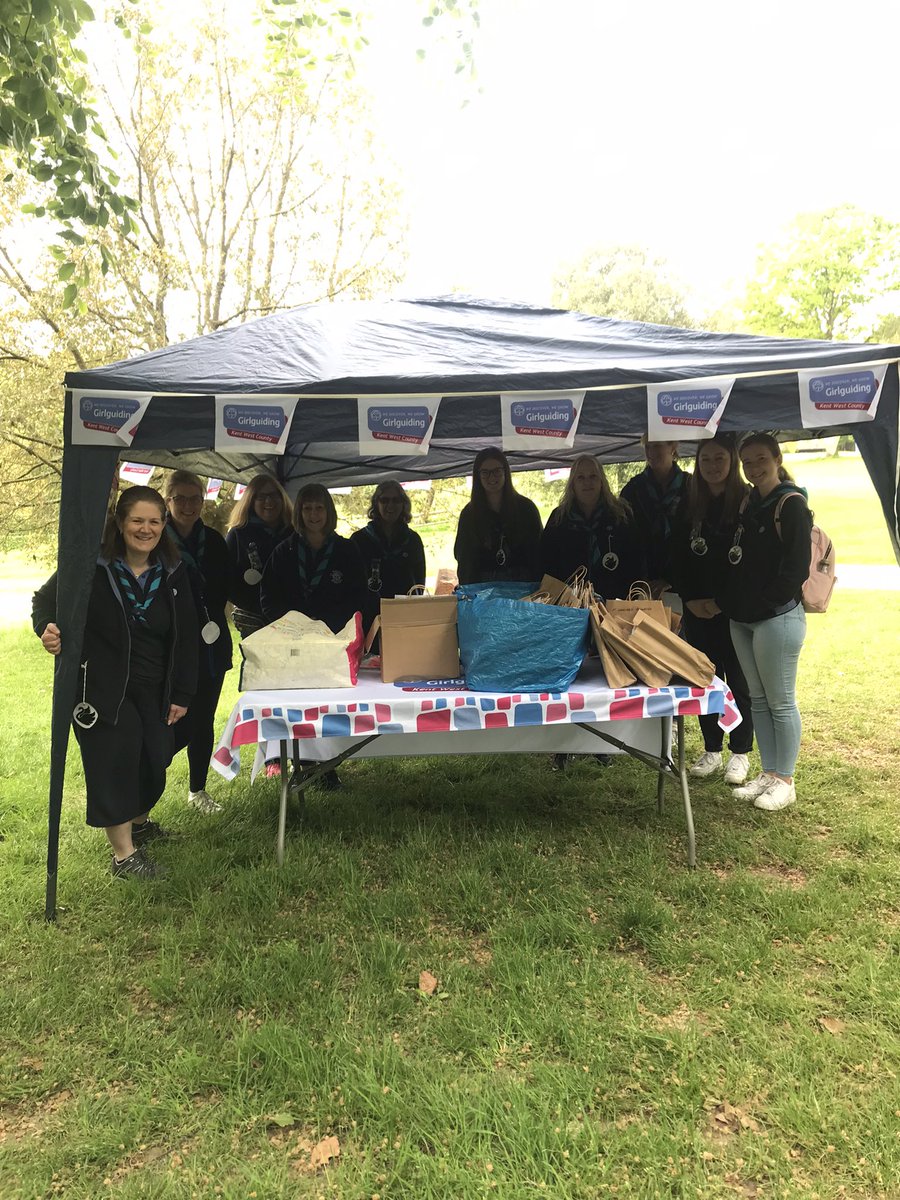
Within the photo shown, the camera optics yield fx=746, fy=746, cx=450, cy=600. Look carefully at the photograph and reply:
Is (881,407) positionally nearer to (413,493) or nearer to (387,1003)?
(387,1003)

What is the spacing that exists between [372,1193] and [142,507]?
2.39 metres

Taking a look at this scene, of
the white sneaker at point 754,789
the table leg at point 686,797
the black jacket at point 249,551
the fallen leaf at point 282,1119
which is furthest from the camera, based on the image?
the black jacket at point 249,551

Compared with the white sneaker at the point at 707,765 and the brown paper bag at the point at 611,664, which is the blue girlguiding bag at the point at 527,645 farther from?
the white sneaker at the point at 707,765

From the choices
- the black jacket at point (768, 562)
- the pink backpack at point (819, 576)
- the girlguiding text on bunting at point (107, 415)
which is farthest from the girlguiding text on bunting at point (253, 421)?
the pink backpack at point (819, 576)

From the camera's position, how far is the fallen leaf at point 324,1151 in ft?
6.09

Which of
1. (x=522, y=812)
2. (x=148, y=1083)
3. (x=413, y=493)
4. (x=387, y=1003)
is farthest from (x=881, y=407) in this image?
(x=413, y=493)

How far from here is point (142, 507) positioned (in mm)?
2986

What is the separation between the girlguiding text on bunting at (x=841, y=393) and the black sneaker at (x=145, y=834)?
346 cm

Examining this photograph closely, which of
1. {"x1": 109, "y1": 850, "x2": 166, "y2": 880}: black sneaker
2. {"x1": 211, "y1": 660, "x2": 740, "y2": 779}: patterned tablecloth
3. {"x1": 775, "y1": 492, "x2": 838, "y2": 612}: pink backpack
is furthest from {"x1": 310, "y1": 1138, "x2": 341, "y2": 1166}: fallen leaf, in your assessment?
{"x1": 775, "y1": 492, "x2": 838, "y2": 612}: pink backpack

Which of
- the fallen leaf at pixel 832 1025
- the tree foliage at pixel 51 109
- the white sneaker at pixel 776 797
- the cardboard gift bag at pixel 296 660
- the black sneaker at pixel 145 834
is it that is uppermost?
the tree foliage at pixel 51 109

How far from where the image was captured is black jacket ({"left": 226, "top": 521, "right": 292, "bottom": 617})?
4.08 m

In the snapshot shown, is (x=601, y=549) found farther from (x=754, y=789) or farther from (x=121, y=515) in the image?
(x=121, y=515)

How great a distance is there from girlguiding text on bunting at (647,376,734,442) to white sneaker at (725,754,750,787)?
2.14m

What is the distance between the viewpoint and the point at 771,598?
3.45 m
